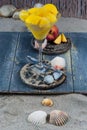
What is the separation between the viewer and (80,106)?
217 cm

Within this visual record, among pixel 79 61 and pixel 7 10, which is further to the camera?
pixel 7 10

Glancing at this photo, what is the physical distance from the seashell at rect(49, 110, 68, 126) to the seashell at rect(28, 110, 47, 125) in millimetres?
38

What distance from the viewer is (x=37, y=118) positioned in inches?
80.4

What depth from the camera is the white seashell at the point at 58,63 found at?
2387mm

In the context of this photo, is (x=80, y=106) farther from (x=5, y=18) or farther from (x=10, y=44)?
(x=5, y=18)

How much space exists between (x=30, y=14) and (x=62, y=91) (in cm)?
49

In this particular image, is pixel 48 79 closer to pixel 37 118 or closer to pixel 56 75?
pixel 56 75

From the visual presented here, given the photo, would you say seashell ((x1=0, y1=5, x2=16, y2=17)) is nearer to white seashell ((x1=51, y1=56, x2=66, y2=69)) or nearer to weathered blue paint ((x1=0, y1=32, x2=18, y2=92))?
weathered blue paint ((x1=0, y1=32, x2=18, y2=92))

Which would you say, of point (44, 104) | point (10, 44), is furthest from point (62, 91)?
point (10, 44)

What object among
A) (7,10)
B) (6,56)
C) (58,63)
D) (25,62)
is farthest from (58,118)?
(7,10)

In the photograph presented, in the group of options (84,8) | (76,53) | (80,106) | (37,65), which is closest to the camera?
(80,106)

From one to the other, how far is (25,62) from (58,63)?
23 cm

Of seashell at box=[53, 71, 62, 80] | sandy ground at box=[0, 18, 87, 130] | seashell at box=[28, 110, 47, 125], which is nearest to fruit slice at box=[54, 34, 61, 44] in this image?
seashell at box=[53, 71, 62, 80]

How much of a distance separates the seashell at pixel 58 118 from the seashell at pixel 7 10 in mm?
2013
